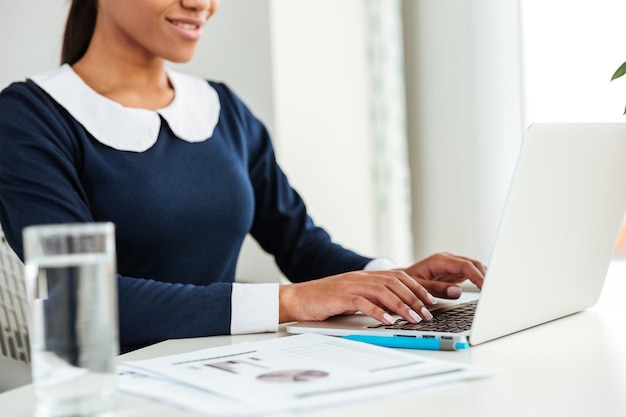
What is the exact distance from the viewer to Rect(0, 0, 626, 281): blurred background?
81.0 inches

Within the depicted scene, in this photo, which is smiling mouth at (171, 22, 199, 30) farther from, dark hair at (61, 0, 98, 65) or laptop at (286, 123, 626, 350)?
laptop at (286, 123, 626, 350)

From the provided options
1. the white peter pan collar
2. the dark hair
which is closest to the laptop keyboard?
the white peter pan collar

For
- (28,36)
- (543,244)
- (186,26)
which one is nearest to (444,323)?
(543,244)

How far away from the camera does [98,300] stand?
65cm

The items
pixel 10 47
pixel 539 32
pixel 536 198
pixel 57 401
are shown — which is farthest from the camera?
pixel 539 32

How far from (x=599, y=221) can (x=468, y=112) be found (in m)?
1.21

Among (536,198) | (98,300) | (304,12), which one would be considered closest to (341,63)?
(304,12)

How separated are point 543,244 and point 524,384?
0.24 metres

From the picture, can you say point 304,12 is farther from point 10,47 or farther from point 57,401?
point 57,401

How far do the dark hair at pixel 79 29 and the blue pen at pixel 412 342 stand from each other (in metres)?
0.93

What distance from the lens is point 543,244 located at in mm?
959

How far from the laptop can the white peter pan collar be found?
21.7 inches

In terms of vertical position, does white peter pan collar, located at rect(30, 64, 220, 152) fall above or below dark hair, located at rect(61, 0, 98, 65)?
below

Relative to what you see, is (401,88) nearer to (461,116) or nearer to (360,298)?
(461,116)
